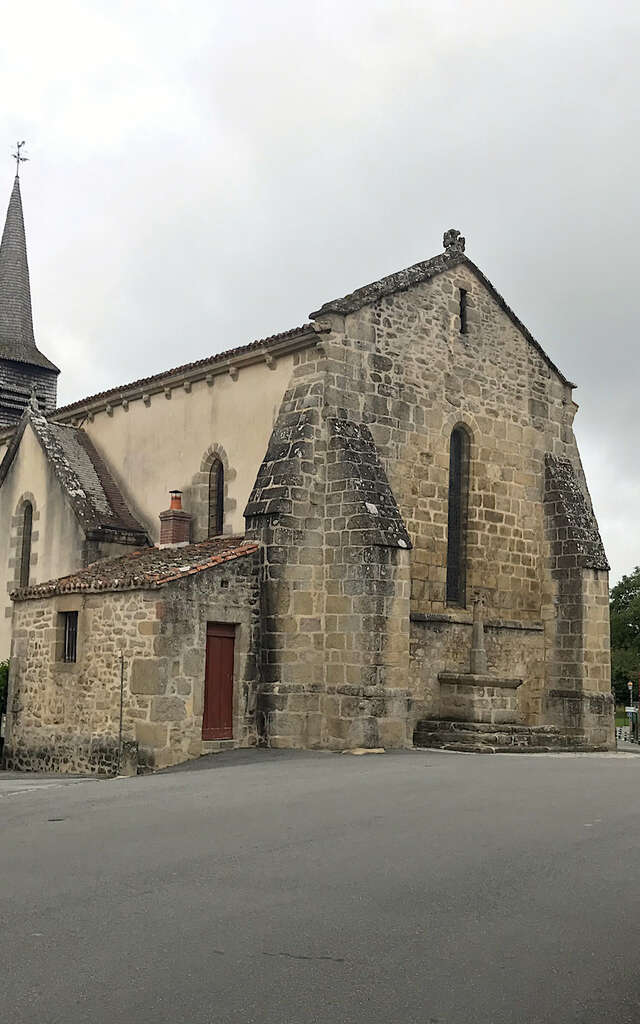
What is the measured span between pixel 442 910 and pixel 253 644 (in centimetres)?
1131

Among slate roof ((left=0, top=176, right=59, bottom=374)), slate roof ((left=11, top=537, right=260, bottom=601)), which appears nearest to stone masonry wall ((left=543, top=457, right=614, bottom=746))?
slate roof ((left=11, top=537, right=260, bottom=601))

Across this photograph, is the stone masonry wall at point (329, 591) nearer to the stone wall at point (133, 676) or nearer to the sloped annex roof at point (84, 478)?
the stone wall at point (133, 676)

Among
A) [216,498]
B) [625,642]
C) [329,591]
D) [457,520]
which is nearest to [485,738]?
[329,591]

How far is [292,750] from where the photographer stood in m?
17.1

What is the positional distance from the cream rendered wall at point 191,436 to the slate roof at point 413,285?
4.24 feet

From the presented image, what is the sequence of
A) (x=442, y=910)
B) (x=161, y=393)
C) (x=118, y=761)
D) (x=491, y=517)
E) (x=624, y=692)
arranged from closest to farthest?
1. (x=442, y=910)
2. (x=118, y=761)
3. (x=491, y=517)
4. (x=161, y=393)
5. (x=624, y=692)

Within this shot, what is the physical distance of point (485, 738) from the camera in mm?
18141

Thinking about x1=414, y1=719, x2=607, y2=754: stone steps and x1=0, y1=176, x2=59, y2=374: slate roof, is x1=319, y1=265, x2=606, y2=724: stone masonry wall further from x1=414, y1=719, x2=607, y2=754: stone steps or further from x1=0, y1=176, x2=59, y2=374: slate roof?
x1=0, y1=176, x2=59, y2=374: slate roof

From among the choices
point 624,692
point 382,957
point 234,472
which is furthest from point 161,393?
point 624,692

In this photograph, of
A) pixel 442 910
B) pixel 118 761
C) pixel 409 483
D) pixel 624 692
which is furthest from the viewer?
pixel 624 692

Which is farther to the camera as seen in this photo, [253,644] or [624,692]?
[624,692]

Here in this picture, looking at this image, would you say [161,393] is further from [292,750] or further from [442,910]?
[442,910]

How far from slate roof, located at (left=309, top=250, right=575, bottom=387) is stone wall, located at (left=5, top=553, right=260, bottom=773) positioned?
4.49m

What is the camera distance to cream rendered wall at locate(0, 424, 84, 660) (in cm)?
2147
